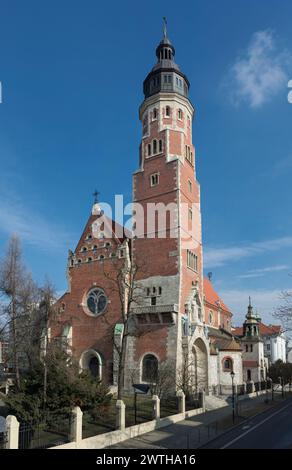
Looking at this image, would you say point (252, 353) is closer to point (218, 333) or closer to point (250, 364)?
point (250, 364)

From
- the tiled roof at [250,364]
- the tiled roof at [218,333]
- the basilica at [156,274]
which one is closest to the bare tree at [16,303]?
the basilica at [156,274]

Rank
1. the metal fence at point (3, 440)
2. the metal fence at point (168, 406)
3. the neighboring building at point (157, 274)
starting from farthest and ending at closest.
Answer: the neighboring building at point (157, 274) → the metal fence at point (168, 406) → the metal fence at point (3, 440)

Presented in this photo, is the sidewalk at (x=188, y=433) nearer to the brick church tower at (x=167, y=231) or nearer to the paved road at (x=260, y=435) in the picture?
the paved road at (x=260, y=435)

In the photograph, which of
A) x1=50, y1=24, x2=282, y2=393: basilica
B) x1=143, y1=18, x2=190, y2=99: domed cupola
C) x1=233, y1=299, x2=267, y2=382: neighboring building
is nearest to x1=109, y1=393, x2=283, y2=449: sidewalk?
x1=50, y1=24, x2=282, y2=393: basilica

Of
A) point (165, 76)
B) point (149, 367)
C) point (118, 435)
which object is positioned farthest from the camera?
point (165, 76)

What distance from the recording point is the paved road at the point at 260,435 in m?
21.1

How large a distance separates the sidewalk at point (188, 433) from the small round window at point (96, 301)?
1569 cm

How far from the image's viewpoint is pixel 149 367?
40.7 m

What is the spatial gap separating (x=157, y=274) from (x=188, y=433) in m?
20.4

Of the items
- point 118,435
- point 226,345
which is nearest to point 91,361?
point 226,345

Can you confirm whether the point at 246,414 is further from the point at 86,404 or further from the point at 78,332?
the point at 78,332

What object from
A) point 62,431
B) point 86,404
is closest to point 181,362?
point 86,404

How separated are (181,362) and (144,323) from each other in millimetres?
5334

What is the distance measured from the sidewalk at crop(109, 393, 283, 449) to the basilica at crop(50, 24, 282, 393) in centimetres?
663
